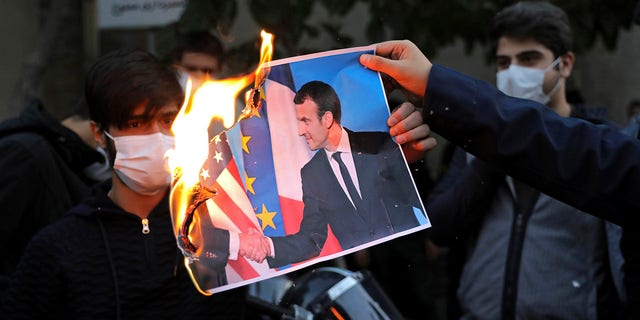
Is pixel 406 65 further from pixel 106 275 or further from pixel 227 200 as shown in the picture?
pixel 106 275

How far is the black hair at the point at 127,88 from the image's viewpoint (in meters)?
2.53

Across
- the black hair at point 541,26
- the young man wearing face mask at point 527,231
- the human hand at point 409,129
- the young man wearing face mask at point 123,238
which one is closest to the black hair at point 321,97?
the human hand at point 409,129

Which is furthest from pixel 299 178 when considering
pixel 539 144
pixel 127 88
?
pixel 127 88

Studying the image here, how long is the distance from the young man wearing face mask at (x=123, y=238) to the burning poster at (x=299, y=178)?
2.06ft

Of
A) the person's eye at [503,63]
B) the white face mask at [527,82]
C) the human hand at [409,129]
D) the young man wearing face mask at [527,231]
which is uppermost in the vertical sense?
the human hand at [409,129]

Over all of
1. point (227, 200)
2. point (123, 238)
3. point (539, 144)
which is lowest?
point (123, 238)

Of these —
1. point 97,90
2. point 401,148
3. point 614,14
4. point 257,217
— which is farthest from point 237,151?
point 614,14

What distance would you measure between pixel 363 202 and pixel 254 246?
0.80ft

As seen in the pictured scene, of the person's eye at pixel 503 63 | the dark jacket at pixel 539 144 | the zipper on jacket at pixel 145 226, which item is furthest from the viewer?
the person's eye at pixel 503 63

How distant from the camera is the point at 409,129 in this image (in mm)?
1791

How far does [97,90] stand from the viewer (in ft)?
8.45

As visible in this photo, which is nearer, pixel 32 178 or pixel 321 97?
pixel 321 97

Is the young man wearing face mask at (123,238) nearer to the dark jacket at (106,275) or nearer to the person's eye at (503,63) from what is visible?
the dark jacket at (106,275)

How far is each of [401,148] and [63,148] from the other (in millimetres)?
1842
